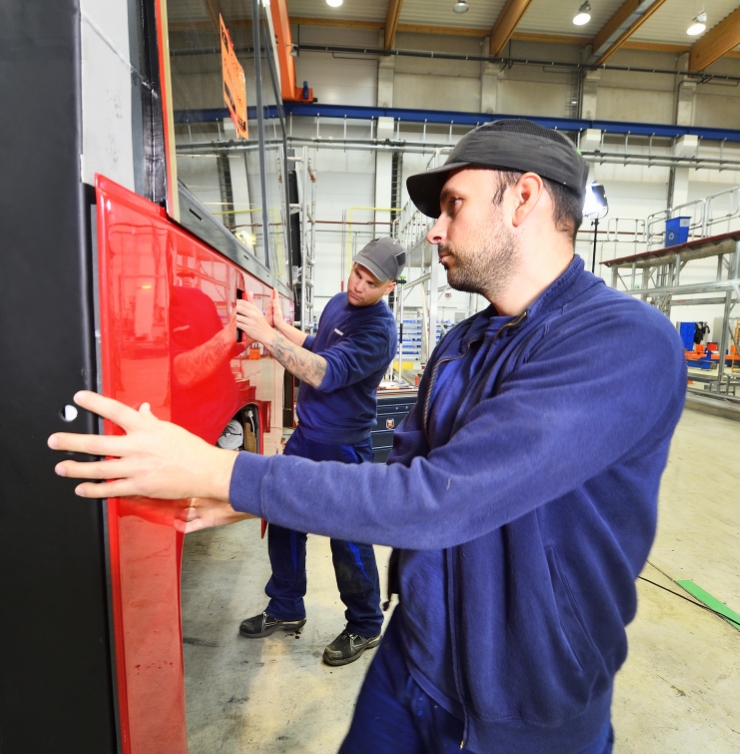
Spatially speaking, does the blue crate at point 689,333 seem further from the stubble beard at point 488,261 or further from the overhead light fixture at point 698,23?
the stubble beard at point 488,261

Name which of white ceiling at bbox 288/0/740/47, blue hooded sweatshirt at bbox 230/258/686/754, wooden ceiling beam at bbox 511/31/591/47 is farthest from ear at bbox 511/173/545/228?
wooden ceiling beam at bbox 511/31/591/47

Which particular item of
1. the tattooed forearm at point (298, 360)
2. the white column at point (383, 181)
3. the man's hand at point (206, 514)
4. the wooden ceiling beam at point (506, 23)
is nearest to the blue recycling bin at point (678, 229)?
the wooden ceiling beam at point (506, 23)

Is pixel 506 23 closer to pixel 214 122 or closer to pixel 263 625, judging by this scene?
pixel 214 122

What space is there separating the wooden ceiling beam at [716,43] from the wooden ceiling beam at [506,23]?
4.49 m

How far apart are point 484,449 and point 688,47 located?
15.4 meters

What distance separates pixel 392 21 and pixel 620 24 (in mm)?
4607

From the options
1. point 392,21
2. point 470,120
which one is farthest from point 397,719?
point 392,21

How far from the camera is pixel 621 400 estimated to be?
0.68 m

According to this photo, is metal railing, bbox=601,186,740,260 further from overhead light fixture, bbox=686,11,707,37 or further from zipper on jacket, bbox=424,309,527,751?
zipper on jacket, bbox=424,309,527,751

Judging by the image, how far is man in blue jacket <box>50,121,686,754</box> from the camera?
68 cm

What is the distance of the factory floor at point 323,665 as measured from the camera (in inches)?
68.8

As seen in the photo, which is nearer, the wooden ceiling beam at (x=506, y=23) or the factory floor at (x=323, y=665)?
the factory floor at (x=323, y=665)

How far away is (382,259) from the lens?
223 cm

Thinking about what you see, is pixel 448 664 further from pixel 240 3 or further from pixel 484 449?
pixel 240 3
